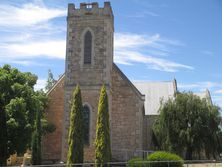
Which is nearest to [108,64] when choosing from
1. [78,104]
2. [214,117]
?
[78,104]

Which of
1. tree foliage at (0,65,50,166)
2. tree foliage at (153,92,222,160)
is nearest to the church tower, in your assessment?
tree foliage at (0,65,50,166)

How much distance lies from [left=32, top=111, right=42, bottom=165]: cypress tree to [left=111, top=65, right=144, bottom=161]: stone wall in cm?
625

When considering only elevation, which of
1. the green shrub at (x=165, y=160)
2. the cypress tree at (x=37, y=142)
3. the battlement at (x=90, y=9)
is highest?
the battlement at (x=90, y=9)

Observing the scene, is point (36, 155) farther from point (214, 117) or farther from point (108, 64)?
point (214, 117)

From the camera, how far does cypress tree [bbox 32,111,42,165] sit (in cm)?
2992

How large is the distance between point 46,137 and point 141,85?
18062mm

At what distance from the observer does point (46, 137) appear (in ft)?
112

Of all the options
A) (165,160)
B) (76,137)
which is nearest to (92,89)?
(76,137)

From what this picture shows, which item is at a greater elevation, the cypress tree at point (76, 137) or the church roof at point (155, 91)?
the church roof at point (155, 91)

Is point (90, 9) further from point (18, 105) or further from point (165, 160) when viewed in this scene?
point (165, 160)

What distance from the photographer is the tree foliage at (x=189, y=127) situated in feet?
111

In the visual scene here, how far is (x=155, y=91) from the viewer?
1868 inches

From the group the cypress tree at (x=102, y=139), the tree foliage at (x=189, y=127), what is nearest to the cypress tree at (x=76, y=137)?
the cypress tree at (x=102, y=139)

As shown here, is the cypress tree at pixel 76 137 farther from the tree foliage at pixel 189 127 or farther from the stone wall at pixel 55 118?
the tree foliage at pixel 189 127
